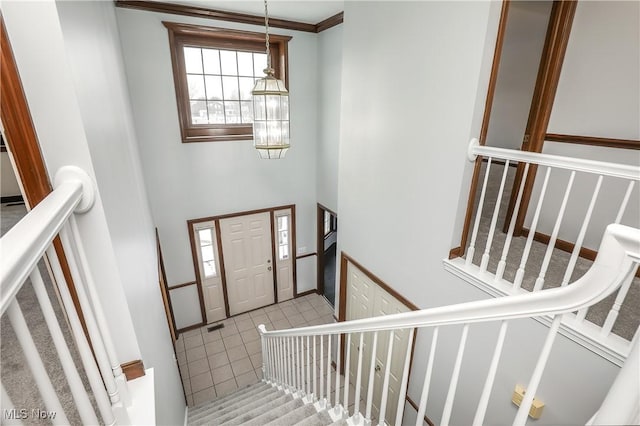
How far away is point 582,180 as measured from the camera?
2.66m

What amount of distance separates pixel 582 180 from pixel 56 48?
3.47 meters

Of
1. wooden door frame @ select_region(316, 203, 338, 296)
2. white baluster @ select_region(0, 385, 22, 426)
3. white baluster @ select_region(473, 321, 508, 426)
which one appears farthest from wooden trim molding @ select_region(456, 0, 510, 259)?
wooden door frame @ select_region(316, 203, 338, 296)

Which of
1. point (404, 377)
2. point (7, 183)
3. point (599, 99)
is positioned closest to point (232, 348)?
point (7, 183)

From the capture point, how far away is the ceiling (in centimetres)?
384

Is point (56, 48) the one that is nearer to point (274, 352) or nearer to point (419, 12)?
point (419, 12)

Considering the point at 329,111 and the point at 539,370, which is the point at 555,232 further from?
the point at 329,111

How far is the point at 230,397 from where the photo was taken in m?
4.03

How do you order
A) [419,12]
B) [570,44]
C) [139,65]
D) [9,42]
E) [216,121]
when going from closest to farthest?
1. [9,42]
2. [419,12]
3. [570,44]
4. [139,65]
5. [216,121]

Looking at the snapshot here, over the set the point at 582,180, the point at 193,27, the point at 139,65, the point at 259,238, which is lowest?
the point at 259,238

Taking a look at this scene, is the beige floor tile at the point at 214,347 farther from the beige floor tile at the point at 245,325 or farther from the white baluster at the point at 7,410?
the white baluster at the point at 7,410

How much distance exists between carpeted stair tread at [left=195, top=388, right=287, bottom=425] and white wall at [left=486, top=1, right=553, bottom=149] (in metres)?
4.34

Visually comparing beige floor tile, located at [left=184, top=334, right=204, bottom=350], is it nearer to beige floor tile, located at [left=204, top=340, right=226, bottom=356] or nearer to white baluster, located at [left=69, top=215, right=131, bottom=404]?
beige floor tile, located at [left=204, top=340, right=226, bottom=356]

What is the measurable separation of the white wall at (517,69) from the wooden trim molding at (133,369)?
449 cm

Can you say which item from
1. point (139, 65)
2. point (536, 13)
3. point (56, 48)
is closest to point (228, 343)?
point (139, 65)
